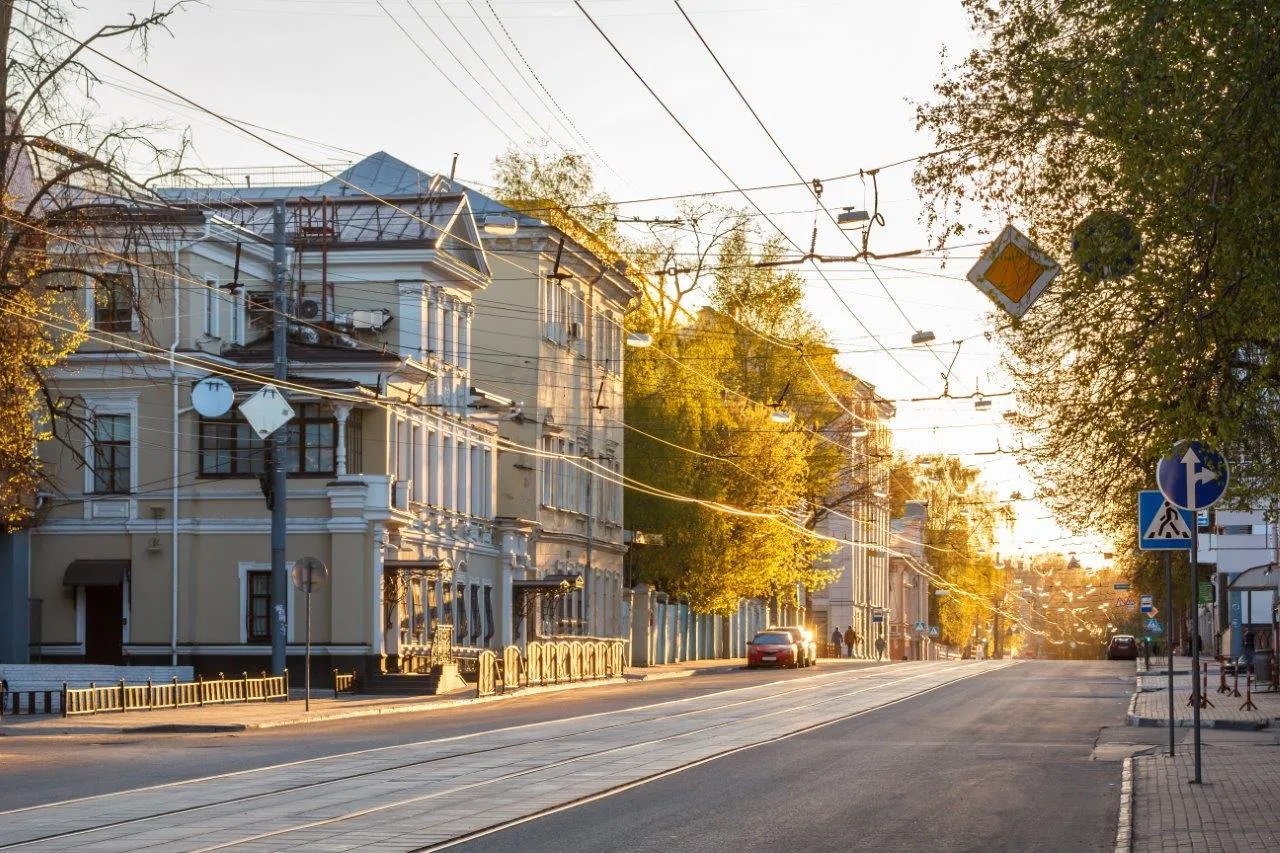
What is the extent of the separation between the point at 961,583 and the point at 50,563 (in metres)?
88.0

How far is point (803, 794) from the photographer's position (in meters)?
18.3

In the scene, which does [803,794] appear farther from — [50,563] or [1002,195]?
[50,563]

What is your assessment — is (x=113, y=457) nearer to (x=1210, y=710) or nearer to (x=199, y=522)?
(x=199, y=522)

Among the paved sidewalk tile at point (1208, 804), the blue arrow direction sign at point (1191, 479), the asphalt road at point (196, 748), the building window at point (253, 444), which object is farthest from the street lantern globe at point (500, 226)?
the blue arrow direction sign at point (1191, 479)

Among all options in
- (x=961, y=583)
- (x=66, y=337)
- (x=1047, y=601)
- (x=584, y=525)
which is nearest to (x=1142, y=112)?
(x=66, y=337)

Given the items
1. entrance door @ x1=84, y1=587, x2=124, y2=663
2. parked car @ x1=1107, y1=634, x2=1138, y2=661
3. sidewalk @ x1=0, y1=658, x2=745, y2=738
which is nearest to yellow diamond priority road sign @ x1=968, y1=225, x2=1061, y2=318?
sidewalk @ x1=0, y1=658, x2=745, y2=738

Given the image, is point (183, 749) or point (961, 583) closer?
point (183, 749)

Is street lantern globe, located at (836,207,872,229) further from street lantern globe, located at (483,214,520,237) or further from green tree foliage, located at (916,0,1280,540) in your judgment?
street lantern globe, located at (483,214,520,237)

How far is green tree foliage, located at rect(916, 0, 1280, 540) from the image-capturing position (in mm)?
12148

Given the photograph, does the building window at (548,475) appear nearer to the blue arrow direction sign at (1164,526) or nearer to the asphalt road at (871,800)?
the asphalt road at (871,800)

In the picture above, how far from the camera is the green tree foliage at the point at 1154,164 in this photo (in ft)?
39.9

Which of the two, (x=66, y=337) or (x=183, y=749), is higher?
(x=66, y=337)

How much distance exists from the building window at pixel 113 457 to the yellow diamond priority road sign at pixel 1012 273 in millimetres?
34464

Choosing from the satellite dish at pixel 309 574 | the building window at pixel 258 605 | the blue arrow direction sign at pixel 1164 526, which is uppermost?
the blue arrow direction sign at pixel 1164 526
